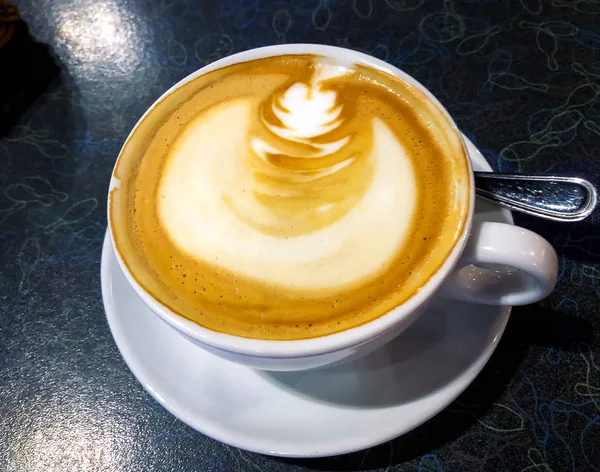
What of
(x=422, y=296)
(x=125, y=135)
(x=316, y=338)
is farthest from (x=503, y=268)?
(x=125, y=135)

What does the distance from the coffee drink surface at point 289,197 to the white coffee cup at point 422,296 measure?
12mm

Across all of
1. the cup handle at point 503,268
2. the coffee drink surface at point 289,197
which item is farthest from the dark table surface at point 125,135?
the coffee drink surface at point 289,197

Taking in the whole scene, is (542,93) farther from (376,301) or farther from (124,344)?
(124,344)

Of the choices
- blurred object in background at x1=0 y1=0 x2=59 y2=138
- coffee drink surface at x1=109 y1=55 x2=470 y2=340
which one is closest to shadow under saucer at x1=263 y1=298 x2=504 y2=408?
coffee drink surface at x1=109 y1=55 x2=470 y2=340

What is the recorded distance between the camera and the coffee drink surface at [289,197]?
63 centimetres

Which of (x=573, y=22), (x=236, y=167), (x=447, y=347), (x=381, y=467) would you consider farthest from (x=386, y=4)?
(x=381, y=467)

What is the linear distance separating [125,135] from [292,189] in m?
0.53

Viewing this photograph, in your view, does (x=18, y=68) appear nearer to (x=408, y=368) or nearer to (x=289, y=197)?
(x=289, y=197)

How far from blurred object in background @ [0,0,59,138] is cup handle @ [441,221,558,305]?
3.16 feet

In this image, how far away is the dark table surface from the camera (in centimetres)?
76

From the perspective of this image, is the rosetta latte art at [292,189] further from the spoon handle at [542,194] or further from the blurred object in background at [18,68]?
the blurred object in background at [18,68]

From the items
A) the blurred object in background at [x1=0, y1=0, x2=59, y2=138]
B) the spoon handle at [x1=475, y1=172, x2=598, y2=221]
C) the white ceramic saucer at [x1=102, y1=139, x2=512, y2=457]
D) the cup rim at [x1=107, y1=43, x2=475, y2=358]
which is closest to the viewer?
the cup rim at [x1=107, y1=43, x2=475, y2=358]

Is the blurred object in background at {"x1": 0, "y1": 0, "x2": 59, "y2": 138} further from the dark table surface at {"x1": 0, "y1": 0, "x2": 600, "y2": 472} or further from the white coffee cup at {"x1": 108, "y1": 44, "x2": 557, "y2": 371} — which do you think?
the white coffee cup at {"x1": 108, "y1": 44, "x2": 557, "y2": 371}

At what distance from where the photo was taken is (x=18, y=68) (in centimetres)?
121
